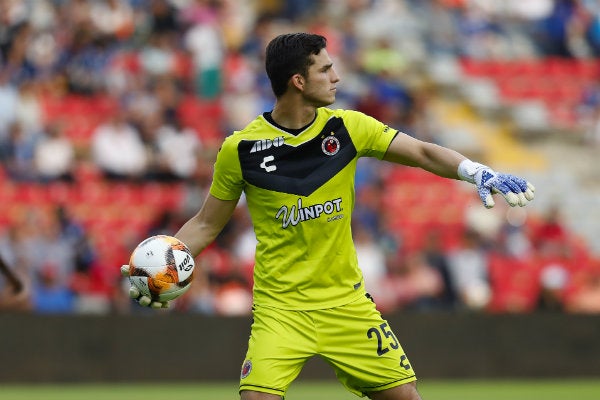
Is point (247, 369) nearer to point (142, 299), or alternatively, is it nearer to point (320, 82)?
point (142, 299)

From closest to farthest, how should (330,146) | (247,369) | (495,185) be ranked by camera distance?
(495,185) < (247,369) < (330,146)

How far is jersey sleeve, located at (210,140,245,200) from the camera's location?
6.82 meters

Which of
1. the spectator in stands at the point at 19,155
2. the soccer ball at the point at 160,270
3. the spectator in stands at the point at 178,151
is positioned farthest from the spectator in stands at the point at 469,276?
the soccer ball at the point at 160,270

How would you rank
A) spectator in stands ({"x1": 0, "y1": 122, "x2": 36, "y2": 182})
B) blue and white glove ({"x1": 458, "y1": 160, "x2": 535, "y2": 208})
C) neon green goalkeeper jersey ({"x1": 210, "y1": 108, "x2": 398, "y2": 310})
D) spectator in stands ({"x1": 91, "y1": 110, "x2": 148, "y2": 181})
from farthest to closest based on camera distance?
spectator in stands ({"x1": 91, "y1": 110, "x2": 148, "y2": 181})
spectator in stands ({"x1": 0, "y1": 122, "x2": 36, "y2": 182})
neon green goalkeeper jersey ({"x1": 210, "y1": 108, "x2": 398, "y2": 310})
blue and white glove ({"x1": 458, "y1": 160, "x2": 535, "y2": 208})

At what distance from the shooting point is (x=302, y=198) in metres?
6.74

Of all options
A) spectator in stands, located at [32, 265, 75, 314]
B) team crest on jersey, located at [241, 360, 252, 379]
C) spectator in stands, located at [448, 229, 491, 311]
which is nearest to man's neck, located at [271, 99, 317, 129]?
team crest on jersey, located at [241, 360, 252, 379]

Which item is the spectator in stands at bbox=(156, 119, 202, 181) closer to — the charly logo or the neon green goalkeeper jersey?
the neon green goalkeeper jersey

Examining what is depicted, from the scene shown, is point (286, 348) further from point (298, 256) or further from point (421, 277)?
point (421, 277)

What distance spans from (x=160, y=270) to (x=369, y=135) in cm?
137

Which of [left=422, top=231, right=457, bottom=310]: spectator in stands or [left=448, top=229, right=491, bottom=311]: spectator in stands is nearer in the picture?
[left=422, top=231, right=457, bottom=310]: spectator in stands

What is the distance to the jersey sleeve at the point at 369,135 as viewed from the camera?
22.5 ft

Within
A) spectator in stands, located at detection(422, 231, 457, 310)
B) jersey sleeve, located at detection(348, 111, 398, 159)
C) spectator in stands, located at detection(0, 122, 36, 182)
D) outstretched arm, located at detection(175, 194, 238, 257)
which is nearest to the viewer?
jersey sleeve, located at detection(348, 111, 398, 159)

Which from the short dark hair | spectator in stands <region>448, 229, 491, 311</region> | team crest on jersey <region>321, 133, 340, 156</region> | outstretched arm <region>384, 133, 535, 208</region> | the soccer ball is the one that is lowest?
spectator in stands <region>448, 229, 491, 311</region>

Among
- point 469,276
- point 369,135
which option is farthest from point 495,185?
point 469,276
